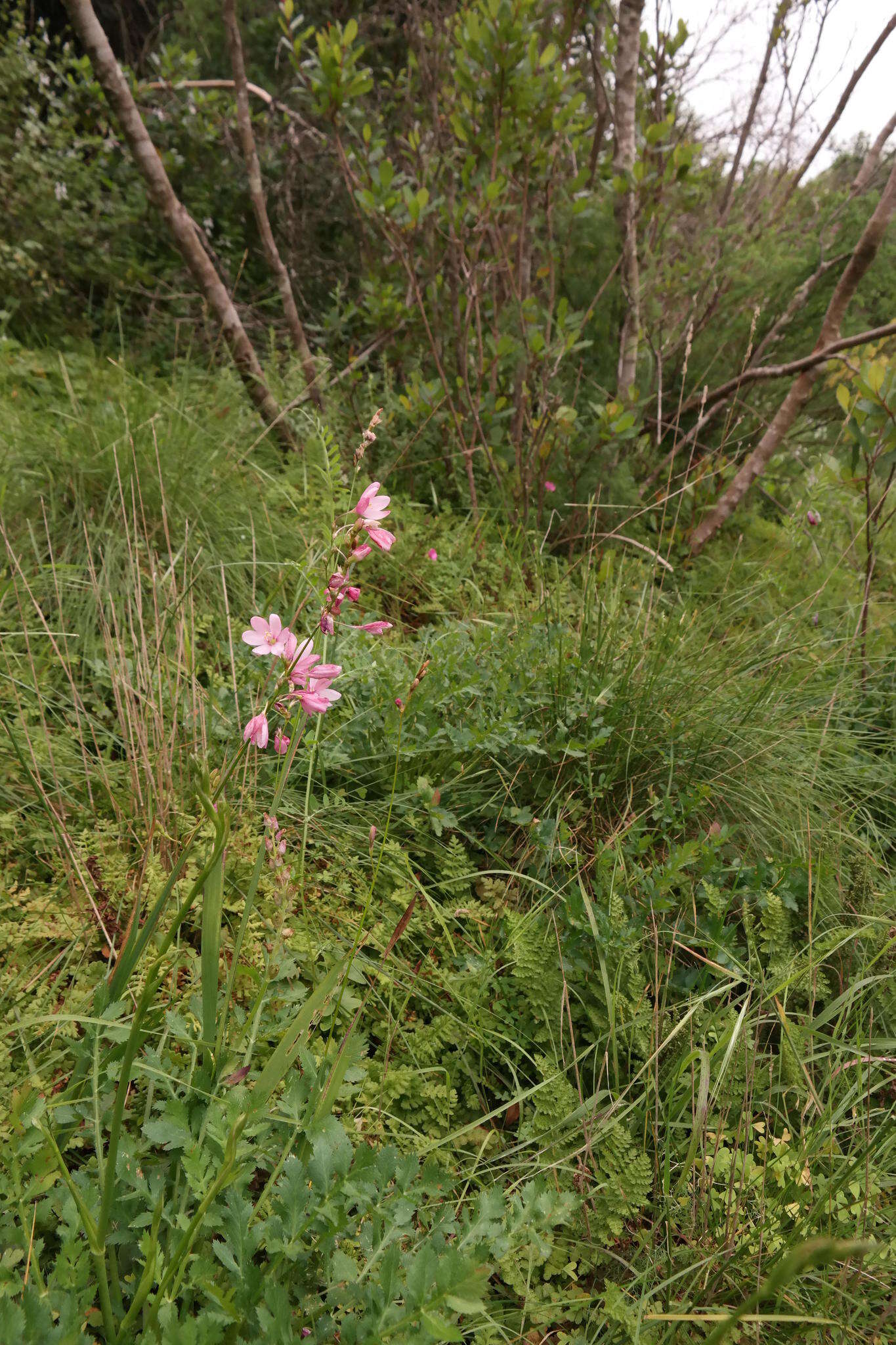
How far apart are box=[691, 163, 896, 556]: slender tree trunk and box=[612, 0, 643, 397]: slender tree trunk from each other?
24.1 inches

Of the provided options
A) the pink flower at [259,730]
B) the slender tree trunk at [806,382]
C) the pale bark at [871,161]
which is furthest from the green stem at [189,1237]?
the pale bark at [871,161]

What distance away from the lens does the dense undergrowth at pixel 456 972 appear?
3.25 ft

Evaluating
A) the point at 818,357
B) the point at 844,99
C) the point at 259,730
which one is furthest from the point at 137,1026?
the point at 844,99

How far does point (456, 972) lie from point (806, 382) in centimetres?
265

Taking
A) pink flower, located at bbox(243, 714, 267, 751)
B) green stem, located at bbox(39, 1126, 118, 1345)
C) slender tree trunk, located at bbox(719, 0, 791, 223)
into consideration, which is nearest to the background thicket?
green stem, located at bbox(39, 1126, 118, 1345)

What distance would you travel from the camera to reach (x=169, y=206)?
3180 millimetres

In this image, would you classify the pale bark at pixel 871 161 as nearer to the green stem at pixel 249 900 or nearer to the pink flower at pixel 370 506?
the pink flower at pixel 370 506

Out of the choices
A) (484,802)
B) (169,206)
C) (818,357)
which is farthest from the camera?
(169,206)

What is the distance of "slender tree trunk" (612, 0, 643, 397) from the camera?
3.05m

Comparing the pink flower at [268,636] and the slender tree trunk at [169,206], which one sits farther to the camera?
the slender tree trunk at [169,206]

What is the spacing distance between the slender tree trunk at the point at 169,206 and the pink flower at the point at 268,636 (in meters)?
1.82

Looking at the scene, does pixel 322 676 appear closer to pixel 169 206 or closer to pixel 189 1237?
pixel 189 1237

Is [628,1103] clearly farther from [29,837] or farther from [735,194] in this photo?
[735,194]

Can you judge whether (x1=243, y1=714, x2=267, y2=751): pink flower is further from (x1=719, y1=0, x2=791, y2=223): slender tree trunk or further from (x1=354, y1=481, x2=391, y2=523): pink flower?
(x1=719, y1=0, x2=791, y2=223): slender tree trunk
